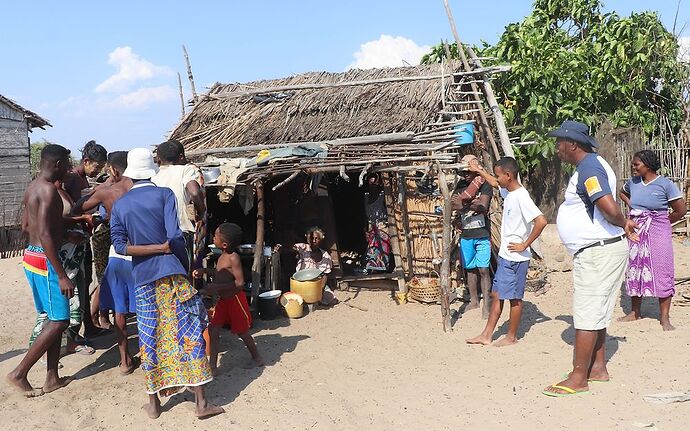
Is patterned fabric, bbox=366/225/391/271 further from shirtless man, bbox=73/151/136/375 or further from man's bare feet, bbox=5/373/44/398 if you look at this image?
man's bare feet, bbox=5/373/44/398

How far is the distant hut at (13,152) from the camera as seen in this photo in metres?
14.6

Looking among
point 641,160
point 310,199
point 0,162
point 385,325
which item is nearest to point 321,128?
point 310,199

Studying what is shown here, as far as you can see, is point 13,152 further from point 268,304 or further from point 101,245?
point 268,304

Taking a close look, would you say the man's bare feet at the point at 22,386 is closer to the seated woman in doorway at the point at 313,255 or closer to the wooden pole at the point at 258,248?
the wooden pole at the point at 258,248

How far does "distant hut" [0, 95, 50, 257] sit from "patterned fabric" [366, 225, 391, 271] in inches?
383

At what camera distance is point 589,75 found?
11.5 m

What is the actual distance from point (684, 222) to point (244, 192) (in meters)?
8.27

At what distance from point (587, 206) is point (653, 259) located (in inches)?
93.6

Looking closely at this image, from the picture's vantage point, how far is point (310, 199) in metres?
8.73

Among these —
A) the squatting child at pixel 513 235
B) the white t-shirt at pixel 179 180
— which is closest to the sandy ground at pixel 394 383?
the squatting child at pixel 513 235

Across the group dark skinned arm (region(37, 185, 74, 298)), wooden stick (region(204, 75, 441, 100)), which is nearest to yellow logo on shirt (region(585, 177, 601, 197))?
dark skinned arm (region(37, 185, 74, 298))

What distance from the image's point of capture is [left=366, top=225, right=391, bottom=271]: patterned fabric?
8375 mm

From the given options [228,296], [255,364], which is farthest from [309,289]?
[228,296]

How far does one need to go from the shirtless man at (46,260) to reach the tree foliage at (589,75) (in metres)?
8.16
